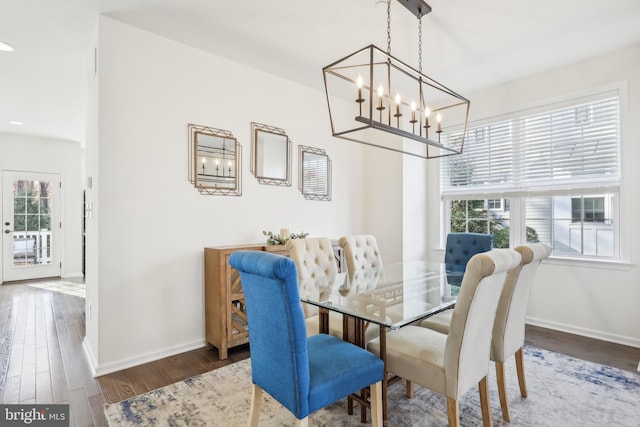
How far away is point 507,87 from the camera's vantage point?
3.87 meters

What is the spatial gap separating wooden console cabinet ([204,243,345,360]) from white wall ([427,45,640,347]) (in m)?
3.15

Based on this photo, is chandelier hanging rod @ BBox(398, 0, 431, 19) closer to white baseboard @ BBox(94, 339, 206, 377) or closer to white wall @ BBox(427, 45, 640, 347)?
white wall @ BBox(427, 45, 640, 347)

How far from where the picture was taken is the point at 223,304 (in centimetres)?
285

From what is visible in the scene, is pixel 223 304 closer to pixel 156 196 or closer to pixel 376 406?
pixel 156 196

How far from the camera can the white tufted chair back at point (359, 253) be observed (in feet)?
9.81

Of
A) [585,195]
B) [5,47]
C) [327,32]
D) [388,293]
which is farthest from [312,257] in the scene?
[5,47]

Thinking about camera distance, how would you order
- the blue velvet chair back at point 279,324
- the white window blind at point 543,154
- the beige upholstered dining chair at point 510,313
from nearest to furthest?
the blue velvet chair back at point 279,324
the beige upholstered dining chair at point 510,313
the white window blind at point 543,154

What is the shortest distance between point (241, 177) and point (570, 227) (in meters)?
3.52

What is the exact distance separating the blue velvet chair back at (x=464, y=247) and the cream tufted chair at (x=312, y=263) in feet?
3.94

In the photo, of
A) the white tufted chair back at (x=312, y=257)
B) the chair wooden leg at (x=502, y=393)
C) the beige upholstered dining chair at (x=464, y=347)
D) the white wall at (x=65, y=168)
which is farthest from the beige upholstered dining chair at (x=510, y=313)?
the white wall at (x=65, y=168)

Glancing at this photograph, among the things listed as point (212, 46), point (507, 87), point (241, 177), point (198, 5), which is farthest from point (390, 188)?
point (198, 5)

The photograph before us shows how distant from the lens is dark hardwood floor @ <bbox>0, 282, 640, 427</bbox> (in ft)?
7.23

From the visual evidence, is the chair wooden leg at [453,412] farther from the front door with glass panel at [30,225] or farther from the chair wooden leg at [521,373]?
the front door with glass panel at [30,225]

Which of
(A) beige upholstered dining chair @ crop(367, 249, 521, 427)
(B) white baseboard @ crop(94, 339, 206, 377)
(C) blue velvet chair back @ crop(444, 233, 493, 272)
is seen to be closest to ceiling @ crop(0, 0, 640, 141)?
(C) blue velvet chair back @ crop(444, 233, 493, 272)
